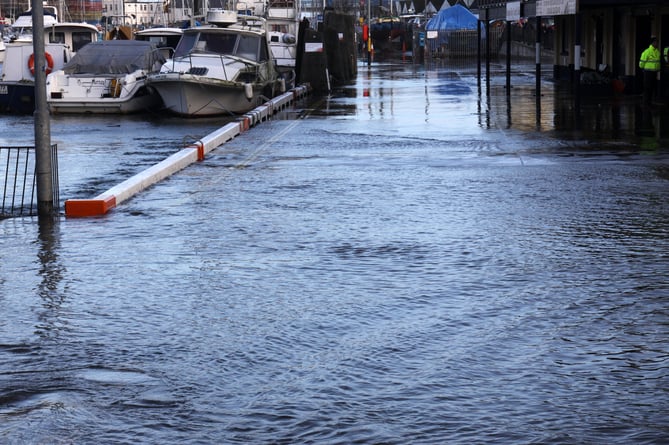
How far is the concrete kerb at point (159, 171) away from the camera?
45.2ft

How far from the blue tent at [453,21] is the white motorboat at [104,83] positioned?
147ft

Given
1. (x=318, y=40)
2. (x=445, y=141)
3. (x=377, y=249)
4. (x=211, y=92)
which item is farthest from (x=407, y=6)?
(x=377, y=249)

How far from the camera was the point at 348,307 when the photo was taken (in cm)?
897

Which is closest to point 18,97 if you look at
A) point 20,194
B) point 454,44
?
point 20,194

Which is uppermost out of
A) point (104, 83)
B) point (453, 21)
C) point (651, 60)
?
point (453, 21)

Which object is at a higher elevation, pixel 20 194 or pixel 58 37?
pixel 58 37

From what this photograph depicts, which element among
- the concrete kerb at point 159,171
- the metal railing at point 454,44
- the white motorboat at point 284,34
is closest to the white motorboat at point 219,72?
the concrete kerb at point 159,171

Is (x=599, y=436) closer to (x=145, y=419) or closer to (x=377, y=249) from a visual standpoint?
(x=145, y=419)

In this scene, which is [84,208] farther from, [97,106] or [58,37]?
[58,37]

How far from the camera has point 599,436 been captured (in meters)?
6.01

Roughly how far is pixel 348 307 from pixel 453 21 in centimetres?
7023

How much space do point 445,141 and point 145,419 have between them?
16.6m

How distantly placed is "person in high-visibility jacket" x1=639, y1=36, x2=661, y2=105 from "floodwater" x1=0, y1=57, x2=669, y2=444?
40.9 ft

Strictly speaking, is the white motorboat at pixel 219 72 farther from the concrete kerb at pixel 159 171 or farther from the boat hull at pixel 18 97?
the boat hull at pixel 18 97
